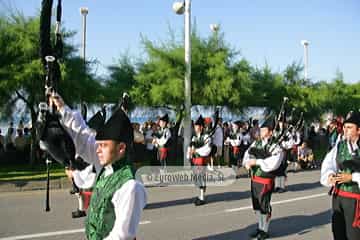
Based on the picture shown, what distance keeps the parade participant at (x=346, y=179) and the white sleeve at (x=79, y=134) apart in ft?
9.28

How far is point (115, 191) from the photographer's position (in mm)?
2998

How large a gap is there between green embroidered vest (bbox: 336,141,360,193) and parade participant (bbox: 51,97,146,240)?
2946mm

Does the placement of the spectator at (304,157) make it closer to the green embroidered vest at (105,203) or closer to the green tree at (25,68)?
the green tree at (25,68)

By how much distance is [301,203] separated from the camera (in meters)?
11.0

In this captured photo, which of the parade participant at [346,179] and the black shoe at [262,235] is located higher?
the parade participant at [346,179]

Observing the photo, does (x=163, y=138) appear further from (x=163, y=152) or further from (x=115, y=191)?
(x=115, y=191)

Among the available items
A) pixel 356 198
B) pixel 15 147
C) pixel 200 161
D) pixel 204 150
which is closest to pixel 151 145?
pixel 15 147

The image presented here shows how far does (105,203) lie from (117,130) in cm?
51

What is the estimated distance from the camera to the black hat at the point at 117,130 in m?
3.19

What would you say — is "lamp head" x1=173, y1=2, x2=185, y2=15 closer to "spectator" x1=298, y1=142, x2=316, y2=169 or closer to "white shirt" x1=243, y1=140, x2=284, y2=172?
"spectator" x1=298, y1=142, x2=316, y2=169

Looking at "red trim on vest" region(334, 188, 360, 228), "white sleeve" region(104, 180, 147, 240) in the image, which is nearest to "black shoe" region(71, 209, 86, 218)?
"red trim on vest" region(334, 188, 360, 228)

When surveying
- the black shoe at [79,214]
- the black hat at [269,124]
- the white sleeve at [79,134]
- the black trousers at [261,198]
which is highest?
the black hat at [269,124]

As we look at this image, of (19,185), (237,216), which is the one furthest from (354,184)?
(19,185)

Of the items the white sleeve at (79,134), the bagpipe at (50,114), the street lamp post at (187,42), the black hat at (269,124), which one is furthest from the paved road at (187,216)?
the bagpipe at (50,114)
